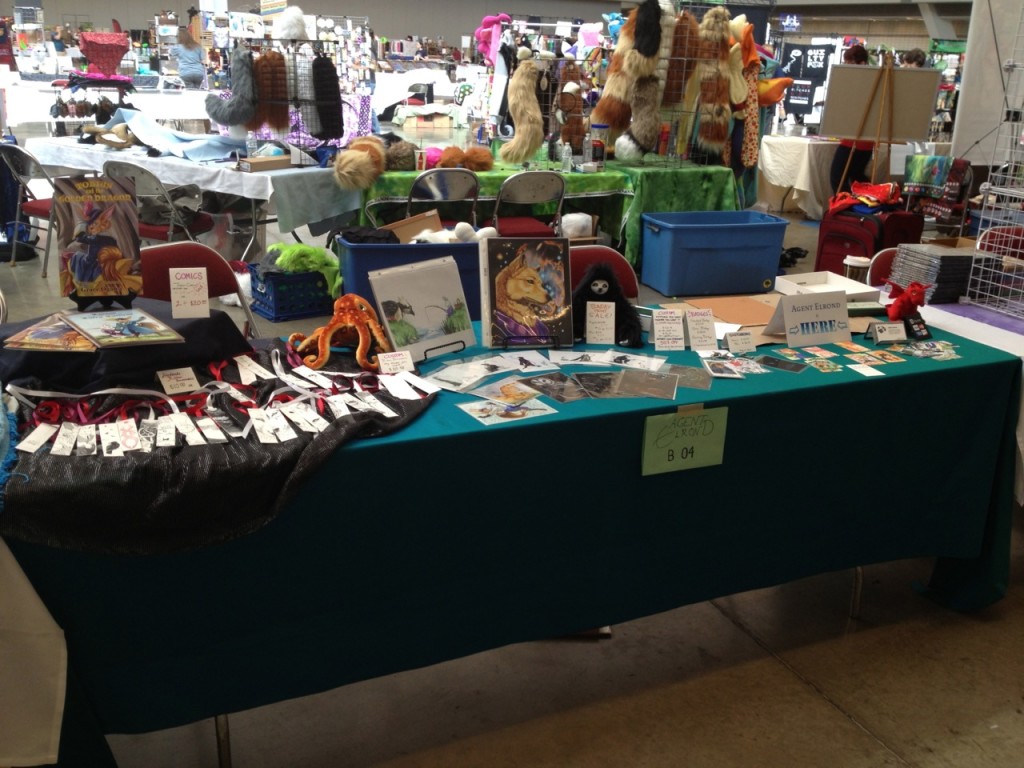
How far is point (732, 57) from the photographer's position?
18.1ft

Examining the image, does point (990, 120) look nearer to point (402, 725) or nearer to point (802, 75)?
point (402, 725)

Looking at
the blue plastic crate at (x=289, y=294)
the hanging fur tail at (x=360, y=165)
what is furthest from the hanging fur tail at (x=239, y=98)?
the blue plastic crate at (x=289, y=294)

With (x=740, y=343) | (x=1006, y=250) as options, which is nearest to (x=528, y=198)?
(x=1006, y=250)

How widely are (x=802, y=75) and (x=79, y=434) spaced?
10.7 meters

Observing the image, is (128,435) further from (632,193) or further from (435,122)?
(435,122)

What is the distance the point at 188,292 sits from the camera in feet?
5.86

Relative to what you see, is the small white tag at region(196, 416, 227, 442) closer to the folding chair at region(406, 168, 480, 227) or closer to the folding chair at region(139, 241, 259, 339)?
the folding chair at region(139, 241, 259, 339)

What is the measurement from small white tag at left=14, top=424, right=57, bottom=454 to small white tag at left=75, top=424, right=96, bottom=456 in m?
0.05

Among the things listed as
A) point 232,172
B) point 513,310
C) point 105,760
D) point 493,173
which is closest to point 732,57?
point 493,173

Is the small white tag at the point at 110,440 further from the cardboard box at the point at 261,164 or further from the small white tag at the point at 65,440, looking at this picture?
the cardboard box at the point at 261,164

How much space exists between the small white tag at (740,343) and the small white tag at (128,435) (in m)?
1.36

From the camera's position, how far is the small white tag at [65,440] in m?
1.42

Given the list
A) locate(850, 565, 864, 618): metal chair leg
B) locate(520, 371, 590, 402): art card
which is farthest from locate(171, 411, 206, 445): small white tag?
locate(850, 565, 864, 618): metal chair leg

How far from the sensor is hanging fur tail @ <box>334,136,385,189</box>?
4.46 metres
